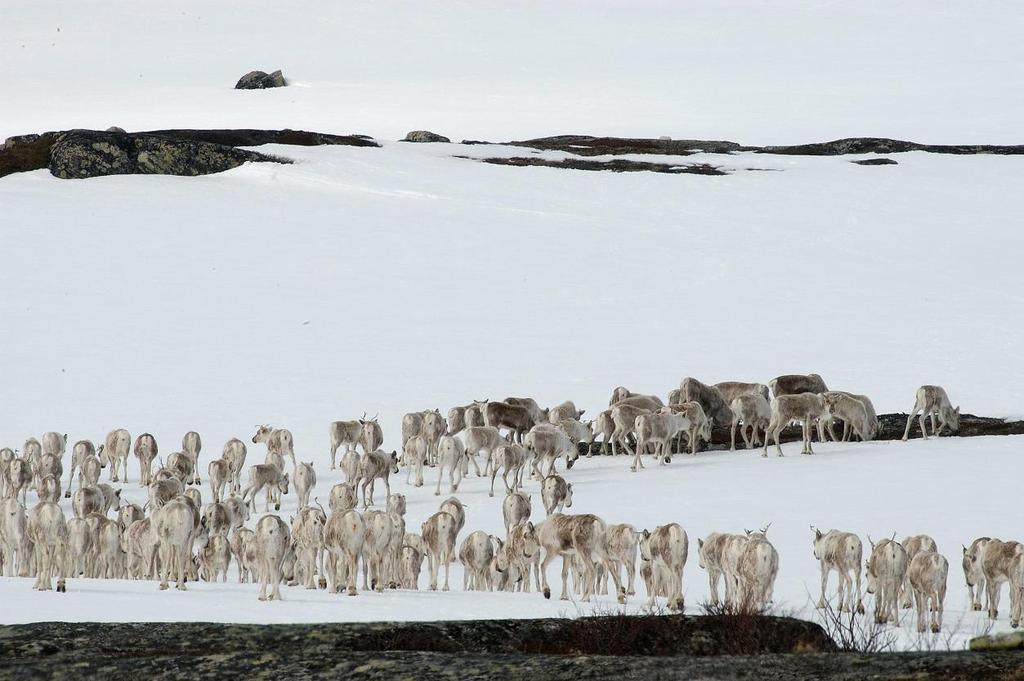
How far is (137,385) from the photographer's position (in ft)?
117

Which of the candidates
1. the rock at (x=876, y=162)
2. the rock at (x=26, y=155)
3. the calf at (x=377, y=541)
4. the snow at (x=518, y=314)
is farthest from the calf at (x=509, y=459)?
the rock at (x=876, y=162)

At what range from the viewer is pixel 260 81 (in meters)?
150

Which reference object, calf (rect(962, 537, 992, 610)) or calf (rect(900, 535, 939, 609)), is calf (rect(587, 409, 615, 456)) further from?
calf (rect(962, 537, 992, 610))

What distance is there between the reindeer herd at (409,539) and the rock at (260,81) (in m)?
125

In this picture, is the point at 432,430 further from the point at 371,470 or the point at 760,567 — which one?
the point at 760,567

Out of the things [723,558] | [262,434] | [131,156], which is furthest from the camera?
[131,156]

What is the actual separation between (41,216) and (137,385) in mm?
21054

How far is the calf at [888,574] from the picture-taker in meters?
15.5

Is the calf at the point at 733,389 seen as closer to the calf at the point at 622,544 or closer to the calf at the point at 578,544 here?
the calf at the point at 578,544

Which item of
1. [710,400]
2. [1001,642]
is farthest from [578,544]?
[710,400]

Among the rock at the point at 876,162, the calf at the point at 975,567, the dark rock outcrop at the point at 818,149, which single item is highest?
the dark rock outcrop at the point at 818,149

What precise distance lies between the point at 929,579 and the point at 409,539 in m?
7.34

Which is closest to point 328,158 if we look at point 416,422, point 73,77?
point 416,422

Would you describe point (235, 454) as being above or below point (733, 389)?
below
